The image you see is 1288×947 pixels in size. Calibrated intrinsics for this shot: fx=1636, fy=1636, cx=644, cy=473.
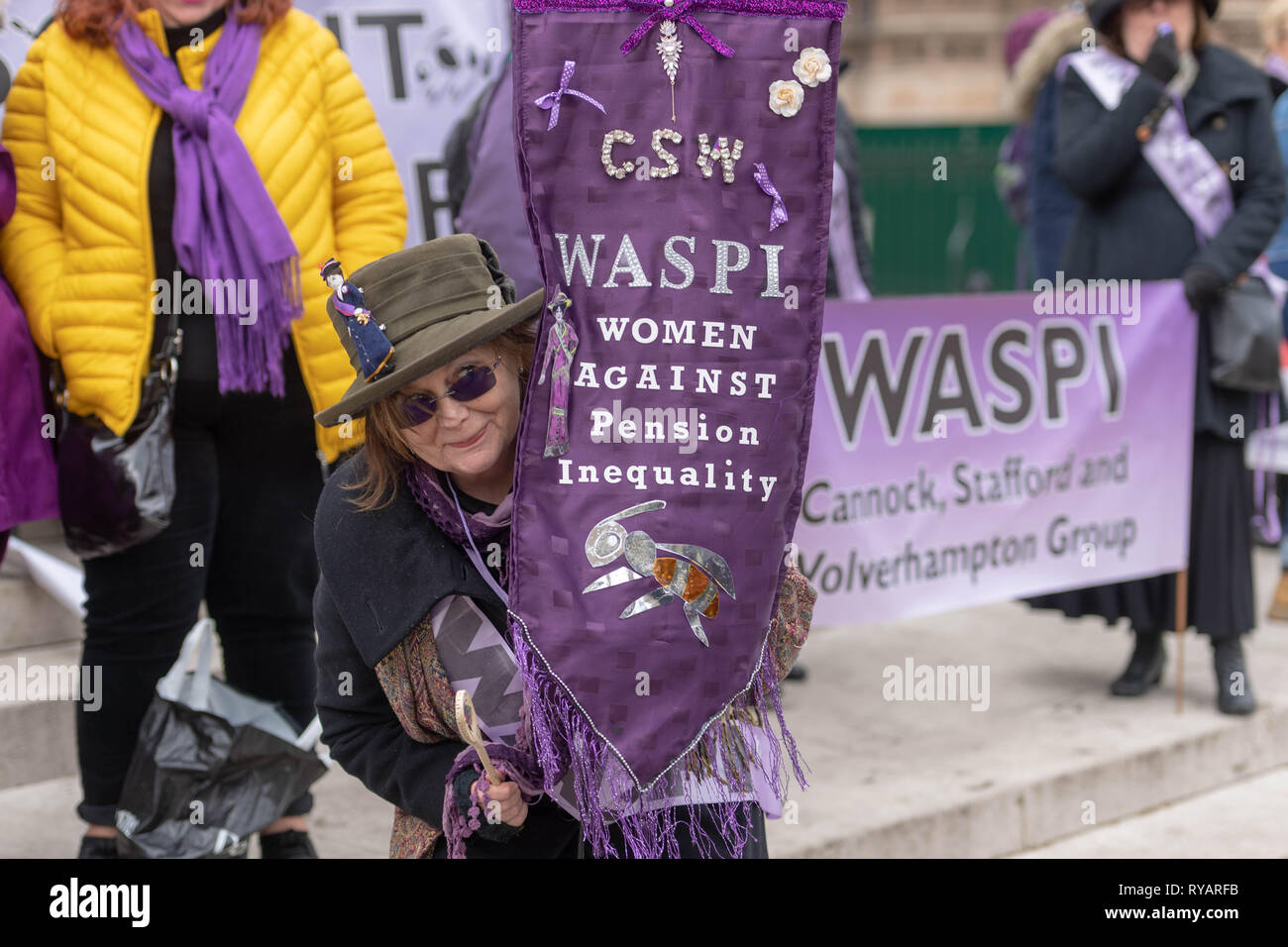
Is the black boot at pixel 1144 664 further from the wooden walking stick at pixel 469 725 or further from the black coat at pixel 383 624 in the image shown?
the wooden walking stick at pixel 469 725

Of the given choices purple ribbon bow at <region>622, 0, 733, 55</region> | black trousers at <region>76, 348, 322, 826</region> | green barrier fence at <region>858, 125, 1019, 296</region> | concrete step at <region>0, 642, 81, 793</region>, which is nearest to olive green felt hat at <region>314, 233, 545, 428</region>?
purple ribbon bow at <region>622, 0, 733, 55</region>

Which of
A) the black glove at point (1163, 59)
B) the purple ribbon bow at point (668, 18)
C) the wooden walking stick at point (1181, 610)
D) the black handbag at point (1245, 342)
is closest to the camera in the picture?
the purple ribbon bow at point (668, 18)

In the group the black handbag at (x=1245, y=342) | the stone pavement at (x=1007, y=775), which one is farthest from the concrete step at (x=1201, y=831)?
the black handbag at (x=1245, y=342)

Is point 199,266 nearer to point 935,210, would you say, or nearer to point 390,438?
point 390,438

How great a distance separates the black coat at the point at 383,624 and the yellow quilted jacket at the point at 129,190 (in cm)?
107

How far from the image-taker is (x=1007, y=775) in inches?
180

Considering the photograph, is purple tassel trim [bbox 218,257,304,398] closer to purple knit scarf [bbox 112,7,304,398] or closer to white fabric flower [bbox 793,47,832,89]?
purple knit scarf [bbox 112,7,304,398]

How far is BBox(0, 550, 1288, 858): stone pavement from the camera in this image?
13.9 ft

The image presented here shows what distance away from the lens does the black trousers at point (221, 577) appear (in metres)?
3.52

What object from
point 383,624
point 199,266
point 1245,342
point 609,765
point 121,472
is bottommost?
point 609,765

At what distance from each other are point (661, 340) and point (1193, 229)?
11.3ft

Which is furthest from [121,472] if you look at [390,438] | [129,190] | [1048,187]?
[1048,187]

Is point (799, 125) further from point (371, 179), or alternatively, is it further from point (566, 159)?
point (371, 179)
